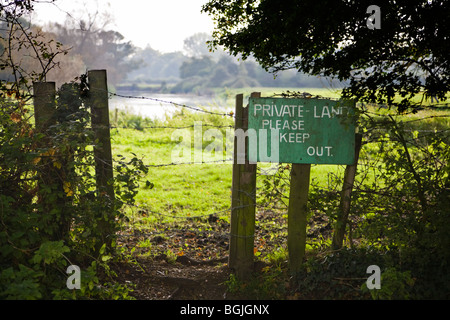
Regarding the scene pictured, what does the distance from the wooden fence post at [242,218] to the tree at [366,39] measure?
1190mm

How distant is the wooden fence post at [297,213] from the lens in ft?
13.6

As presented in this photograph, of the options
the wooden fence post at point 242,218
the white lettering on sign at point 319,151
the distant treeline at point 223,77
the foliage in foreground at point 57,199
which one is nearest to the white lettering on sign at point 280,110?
the white lettering on sign at point 319,151

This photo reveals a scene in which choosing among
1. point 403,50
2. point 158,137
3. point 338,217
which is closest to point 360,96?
point 403,50

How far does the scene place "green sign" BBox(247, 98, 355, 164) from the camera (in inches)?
161

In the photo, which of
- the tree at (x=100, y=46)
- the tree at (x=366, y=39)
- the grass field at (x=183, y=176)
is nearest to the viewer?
the tree at (x=366, y=39)

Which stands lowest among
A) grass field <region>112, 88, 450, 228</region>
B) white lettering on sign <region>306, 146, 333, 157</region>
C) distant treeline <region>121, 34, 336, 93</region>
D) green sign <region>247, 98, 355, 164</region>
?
grass field <region>112, 88, 450, 228</region>

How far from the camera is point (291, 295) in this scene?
3.94m

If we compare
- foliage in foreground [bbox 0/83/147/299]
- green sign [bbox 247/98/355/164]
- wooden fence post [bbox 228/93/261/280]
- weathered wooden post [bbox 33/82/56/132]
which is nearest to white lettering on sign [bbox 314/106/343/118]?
green sign [bbox 247/98/355/164]

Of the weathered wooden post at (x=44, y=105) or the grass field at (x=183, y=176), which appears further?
the grass field at (x=183, y=176)

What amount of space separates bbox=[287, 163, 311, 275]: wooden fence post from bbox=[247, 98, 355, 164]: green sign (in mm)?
144

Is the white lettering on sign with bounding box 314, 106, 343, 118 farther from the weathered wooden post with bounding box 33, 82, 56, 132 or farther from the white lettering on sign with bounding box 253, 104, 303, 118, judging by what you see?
the weathered wooden post with bounding box 33, 82, 56, 132

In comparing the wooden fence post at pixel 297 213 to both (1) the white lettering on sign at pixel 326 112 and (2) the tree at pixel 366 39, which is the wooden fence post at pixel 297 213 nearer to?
(1) the white lettering on sign at pixel 326 112

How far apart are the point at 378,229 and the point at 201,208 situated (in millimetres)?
3587
